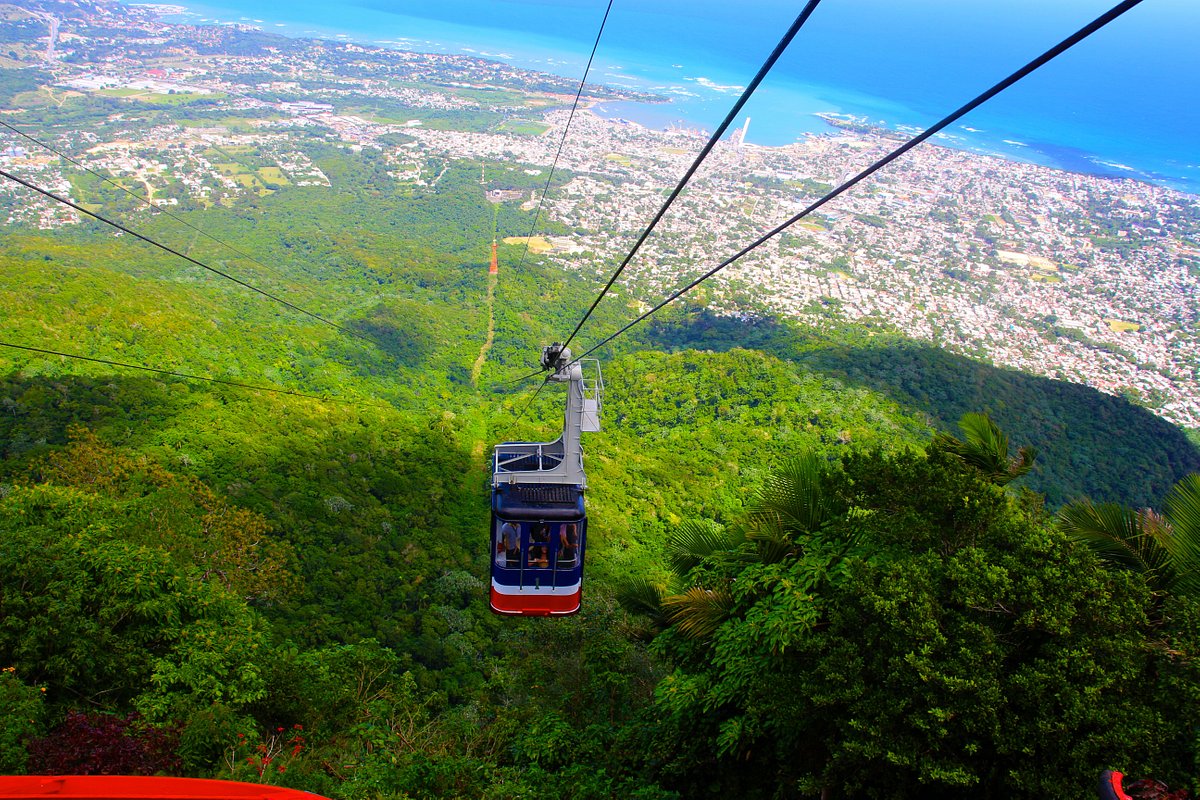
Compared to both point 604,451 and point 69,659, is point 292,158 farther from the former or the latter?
point 69,659

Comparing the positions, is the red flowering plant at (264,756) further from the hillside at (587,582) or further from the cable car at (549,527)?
the cable car at (549,527)

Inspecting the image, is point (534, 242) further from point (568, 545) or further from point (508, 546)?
point (568, 545)

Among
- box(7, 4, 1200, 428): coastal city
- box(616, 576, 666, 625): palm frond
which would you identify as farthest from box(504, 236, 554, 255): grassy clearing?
box(616, 576, 666, 625): palm frond

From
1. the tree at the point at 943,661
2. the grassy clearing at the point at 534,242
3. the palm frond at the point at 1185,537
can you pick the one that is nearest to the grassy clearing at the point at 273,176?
the grassy clearing at the point at 534,242

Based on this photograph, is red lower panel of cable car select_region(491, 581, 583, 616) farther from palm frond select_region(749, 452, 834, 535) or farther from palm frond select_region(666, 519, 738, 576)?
palm frond select_region(749, 452, 834, 535)

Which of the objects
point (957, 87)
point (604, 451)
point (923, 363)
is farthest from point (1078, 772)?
point (957, 87)

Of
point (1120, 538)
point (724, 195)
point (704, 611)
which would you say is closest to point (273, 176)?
point (724, 195)
